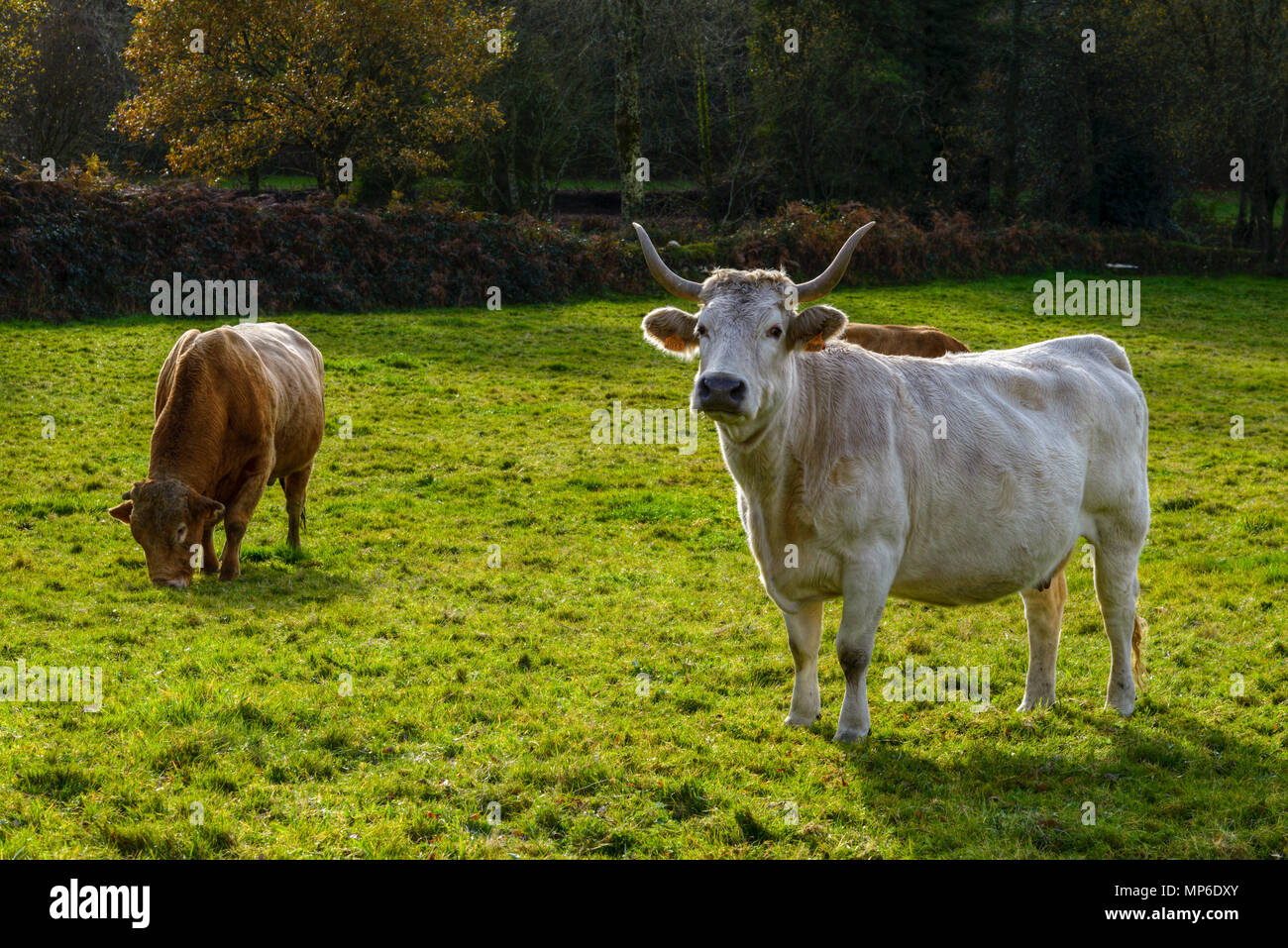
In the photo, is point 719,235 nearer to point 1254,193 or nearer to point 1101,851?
point 1254,193

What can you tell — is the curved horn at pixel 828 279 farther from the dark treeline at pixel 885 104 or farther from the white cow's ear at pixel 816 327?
the dark treeline at pixel 885 104

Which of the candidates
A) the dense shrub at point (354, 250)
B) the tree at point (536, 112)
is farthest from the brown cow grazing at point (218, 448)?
the tree at point (536, 112)

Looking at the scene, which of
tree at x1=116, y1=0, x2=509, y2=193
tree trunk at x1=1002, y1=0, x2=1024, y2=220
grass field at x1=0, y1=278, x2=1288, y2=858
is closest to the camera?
grass field at x1=0, y1=278, x2=1288, y2=858

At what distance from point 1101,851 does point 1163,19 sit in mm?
36215

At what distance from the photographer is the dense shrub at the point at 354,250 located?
21375 millimetres

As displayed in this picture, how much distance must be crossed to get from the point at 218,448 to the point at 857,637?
6020mm

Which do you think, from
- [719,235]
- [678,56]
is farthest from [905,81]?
[719,235]

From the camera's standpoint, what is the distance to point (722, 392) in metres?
5.43

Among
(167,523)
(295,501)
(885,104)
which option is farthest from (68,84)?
(167,523)

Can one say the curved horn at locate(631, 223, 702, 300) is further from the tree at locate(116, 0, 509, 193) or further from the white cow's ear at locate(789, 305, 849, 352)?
the tree at locate(116, 0, 509, 193)

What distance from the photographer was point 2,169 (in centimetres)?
2244

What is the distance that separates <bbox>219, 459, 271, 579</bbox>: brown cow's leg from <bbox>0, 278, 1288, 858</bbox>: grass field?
250 millimetres

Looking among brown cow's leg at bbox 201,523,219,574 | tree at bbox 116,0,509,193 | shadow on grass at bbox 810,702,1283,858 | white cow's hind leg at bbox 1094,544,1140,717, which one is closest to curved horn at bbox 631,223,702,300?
shadow on grass at bbox 810,702,1283,858

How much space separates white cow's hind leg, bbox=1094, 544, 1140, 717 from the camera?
22.5ft
